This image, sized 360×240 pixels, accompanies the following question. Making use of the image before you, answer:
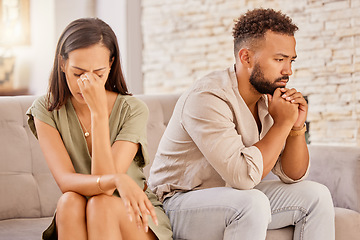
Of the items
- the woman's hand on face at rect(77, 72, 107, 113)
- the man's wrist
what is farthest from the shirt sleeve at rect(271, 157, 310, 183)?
the woman's hand on face at rect(77, 72, 107, 113)

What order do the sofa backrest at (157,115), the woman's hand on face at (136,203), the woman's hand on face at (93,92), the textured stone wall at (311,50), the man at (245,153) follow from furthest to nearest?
the textured stone wall at (311,50) < the sofa backrest at (157,115) < the man at (245,153) < the woman's hand on face at (93,92) < the woman's hand on face at (136,203)

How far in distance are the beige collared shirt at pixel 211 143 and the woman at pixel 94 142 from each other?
0.13 m

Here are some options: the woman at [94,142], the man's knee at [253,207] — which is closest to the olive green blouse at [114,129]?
the woman at [94,142]

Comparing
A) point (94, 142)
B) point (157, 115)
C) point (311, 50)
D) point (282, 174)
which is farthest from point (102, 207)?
point (311, 50)

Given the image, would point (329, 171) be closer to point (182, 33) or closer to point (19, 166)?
point (19, 166)

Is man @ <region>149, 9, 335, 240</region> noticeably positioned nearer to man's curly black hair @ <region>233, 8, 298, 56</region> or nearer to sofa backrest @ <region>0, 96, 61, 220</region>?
man's curly black hair @ <region>233, 8, 298, 56</region>

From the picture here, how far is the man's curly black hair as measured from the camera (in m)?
1.95

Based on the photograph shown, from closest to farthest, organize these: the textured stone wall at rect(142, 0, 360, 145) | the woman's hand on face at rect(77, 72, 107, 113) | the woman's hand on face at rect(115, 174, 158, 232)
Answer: the woman's hand on face at rect(115, 174, 158, 232) < the woman's hand on face at rect(77, 72, 107, 113) < the textured stone wall at rect(142, 0, 360, 145)

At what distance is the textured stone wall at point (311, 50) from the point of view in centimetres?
388

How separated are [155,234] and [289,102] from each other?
65 cm

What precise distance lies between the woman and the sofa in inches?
13.6

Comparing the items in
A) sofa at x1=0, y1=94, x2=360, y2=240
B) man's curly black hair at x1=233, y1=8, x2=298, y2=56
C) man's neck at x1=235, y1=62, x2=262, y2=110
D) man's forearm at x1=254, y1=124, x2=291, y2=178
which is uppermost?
man's curly black hair at x1=233, y1=8, x2=298, y2=56

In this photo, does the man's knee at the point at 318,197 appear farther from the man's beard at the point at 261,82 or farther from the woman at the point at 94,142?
the woman at the point at 94,142

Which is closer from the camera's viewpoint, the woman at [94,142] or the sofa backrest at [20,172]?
the woman at [94,142]
